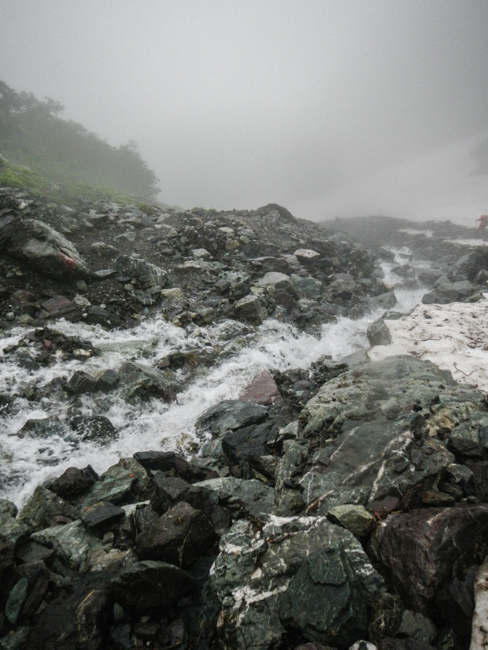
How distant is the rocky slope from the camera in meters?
2.52

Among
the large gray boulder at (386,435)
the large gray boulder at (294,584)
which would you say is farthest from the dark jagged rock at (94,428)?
the large gray boulder at (386,435)

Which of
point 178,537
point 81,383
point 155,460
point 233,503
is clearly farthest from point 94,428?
point 178,537

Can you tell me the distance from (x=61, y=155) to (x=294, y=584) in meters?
40.9

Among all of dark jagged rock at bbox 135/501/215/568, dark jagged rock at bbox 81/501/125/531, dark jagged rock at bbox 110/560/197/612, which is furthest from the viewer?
dark jagged rock at bbox 81/501/125/531

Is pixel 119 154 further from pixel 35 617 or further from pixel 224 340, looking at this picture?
pixel 35 617

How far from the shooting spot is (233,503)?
12.7 feet

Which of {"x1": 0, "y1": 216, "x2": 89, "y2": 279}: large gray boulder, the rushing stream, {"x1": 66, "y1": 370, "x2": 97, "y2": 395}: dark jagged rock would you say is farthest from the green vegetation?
{"x1": 66, "y1": 370, "x2": 97, "y2": 395}: dark jagged rock

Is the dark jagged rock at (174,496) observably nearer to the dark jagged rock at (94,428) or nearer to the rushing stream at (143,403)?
the rushing stream at (143,403)

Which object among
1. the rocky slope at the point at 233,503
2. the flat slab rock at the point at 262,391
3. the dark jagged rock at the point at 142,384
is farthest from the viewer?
the flat slab rock at the point at 262,391

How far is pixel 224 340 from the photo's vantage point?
8805 mm

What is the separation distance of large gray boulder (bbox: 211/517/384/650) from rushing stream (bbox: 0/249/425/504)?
9.05 ft

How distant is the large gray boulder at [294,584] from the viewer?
93.8 inches

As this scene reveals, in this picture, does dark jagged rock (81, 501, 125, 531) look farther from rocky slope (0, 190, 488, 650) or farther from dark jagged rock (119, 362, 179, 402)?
dark jagged rock (119, 362, 179, 402)

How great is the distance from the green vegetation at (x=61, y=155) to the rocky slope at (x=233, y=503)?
13.6 meters
